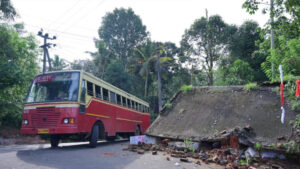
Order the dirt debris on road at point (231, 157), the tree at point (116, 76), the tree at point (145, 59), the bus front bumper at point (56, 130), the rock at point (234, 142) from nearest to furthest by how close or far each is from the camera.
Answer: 1. the dirt debris on road at point (231, 157)
2. the rock at point (234, 142)
3. the bus front bumper at point (56, 130)
4. the tree at point (116, 76)
5. the tree at point (145, 59)

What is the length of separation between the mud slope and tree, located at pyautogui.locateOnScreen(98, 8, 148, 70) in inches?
1102

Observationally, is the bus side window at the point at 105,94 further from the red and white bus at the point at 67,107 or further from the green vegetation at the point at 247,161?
the green vegetation at the point at 247,161

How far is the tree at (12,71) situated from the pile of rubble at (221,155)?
916cm

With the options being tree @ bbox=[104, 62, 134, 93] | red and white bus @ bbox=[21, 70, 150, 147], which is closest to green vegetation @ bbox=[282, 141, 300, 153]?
red and white bus @ bbox=[21, 70, 150, 147]

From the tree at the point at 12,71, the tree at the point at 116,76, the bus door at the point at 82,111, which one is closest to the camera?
the bus door at the point at 82,111

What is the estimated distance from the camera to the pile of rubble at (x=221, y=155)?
561 centimetres

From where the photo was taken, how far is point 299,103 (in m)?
6.64

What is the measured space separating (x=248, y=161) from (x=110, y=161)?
10.8ft

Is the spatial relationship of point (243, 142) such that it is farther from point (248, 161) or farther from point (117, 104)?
point (117, 104)

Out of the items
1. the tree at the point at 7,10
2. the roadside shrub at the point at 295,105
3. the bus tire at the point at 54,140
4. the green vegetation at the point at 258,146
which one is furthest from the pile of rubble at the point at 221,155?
the tree at the point at 7,10

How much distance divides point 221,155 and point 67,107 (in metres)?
4.95

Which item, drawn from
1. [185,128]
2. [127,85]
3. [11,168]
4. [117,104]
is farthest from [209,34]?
[11,168]

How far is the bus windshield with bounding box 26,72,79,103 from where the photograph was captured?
8.37m

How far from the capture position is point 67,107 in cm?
806
